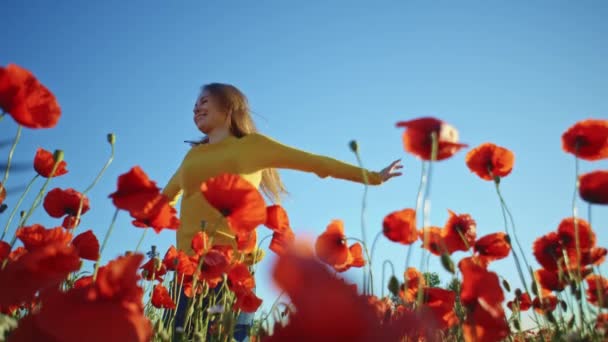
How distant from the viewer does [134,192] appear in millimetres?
1548

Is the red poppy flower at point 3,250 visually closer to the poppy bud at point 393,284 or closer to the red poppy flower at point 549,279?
the poppy bud at point 393,284

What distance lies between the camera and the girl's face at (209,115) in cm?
407

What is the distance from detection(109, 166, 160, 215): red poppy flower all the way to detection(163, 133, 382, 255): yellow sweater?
1.93 meters

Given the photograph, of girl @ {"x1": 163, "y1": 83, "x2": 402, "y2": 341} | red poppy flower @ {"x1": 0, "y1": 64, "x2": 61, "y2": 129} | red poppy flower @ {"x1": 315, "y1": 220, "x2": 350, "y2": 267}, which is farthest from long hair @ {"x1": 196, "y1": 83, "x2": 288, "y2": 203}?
red poppy flower @ {"x1": 0, "y1": 64, "x2": 61, "y2": 129}

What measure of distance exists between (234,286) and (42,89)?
141cm

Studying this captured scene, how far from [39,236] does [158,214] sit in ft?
2.02

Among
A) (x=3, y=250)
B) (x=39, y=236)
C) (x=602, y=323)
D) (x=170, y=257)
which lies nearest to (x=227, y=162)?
(x=170, y=257)

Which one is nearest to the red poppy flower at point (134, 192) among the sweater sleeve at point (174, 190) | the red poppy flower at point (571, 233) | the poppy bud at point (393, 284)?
the poppy bud at point (393, 284)

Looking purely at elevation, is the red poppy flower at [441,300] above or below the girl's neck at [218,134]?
below

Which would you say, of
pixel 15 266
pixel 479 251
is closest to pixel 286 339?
pixel 15 266

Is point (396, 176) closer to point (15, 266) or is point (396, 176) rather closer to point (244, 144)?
point (244, 144)

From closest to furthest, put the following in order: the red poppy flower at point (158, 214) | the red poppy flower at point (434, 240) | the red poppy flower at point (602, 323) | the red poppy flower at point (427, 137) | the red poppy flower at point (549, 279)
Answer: the red poppy flower at point (602, 323) → the red poppy flower at point (427, 137) → the red poppy flower at point (158, 214) → the red poppy flower at point (434, 240) → the red poppy flower at point (549, 279)

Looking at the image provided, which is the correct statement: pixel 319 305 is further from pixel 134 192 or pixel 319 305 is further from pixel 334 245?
pixel 334 245

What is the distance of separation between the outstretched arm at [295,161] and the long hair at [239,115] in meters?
0.35
